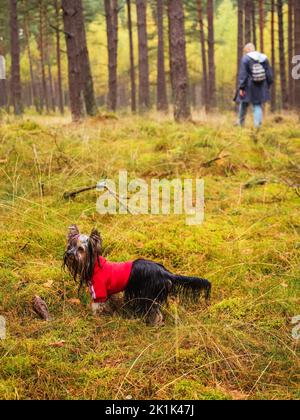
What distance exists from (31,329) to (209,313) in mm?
1217

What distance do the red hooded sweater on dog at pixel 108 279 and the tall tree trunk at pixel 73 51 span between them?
895 centimetres

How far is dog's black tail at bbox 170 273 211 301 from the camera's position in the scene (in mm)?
3459

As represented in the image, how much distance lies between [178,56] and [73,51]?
2.63m

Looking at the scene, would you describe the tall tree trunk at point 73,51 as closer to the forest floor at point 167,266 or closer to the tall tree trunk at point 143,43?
the forest floor at point 167,266

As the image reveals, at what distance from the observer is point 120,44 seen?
54.0m

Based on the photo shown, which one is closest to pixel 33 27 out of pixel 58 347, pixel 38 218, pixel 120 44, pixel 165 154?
pixel 120 44

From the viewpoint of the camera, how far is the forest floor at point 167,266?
2607mm

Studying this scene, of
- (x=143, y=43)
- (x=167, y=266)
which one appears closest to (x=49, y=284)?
(x=167, y=266)

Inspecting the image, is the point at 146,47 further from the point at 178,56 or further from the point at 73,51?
the point at 178,56

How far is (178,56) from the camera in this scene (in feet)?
36.0

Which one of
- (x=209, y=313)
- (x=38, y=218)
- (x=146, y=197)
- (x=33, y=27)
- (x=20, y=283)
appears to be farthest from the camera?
(x=33, y=27)
